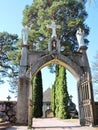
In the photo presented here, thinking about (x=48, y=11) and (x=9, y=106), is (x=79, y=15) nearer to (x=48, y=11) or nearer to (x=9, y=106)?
(x=48, y=11)

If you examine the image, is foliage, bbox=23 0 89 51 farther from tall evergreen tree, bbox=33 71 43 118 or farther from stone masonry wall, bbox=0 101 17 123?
stone masonry wall, bbox=0 101 17 123

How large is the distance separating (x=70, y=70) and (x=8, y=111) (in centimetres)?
526

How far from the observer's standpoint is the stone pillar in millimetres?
13656

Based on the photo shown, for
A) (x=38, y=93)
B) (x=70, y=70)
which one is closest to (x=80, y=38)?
(x=70, y=70)

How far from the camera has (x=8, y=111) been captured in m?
14.8

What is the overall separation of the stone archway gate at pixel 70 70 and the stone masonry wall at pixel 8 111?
111cm

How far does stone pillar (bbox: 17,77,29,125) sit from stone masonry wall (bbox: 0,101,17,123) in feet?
3.24

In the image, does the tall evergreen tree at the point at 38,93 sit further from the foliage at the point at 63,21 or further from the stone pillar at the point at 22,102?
the stone pillar at the point at 22,102

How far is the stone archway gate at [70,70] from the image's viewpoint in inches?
535

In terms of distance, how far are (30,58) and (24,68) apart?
872 mm

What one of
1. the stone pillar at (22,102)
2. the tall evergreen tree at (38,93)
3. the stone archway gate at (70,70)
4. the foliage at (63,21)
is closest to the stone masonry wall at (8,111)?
the stone pillar at (22,102)

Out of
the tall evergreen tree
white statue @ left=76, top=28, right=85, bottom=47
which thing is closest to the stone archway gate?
white statue @ left=76, top=28, right=85, bottom=47

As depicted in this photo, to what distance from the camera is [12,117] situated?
1481 centimetres

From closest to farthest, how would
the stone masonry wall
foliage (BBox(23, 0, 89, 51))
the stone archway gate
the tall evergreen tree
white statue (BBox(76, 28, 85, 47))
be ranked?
the stone archway gate < the stone masonry wall < white statue (BBox(76, 28, 85, 47)) < foliage (BBox(23, 0, 89, 51)) < the tall evergreen tree
